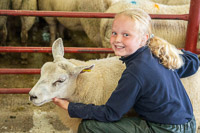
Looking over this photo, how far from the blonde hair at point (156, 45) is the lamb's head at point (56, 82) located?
383 mm

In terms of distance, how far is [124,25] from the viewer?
1.60 meters

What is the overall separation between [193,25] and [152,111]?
1.27 m

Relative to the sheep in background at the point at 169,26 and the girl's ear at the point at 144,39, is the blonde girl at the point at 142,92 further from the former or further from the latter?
the sheep in background at the point at 169,26

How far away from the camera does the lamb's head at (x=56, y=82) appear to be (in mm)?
1656

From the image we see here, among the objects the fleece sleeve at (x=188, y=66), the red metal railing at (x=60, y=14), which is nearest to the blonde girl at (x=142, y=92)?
the fleece sleeve at (x=188, y=66)

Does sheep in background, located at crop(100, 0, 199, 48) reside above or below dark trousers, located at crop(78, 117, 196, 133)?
above

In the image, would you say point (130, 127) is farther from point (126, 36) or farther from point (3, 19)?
point (3, 19)

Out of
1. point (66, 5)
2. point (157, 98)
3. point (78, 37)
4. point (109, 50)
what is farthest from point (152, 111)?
point (78, 37)

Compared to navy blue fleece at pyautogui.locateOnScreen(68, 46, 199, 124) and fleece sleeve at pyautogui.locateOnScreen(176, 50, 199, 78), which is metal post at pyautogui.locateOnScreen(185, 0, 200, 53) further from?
navy blue fleece at pyautogui.locateOnScreen(68, 46, 199, 124)

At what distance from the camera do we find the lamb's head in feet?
5.43

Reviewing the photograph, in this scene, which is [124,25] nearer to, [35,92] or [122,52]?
[122,52]

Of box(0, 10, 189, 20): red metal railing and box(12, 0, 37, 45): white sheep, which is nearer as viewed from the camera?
box(0, 10, 189, 20): red metal railing

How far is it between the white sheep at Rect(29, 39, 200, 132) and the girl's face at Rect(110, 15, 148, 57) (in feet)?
0.70

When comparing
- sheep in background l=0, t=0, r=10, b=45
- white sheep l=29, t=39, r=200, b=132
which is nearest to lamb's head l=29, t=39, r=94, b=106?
white sheep l=29, t=39, r=200, b=132
